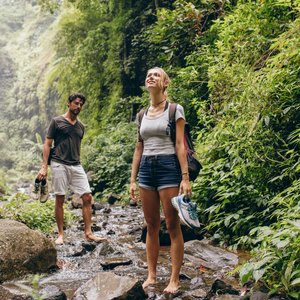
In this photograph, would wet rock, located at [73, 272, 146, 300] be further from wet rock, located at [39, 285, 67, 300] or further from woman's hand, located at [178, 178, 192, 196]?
woman's hand, located at [178, 178, 192, 196]

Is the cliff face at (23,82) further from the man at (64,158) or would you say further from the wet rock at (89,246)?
the wet rock at (89,246)

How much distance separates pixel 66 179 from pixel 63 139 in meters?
0.59

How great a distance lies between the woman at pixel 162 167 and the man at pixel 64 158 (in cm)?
234

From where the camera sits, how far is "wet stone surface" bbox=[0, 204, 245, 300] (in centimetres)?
400

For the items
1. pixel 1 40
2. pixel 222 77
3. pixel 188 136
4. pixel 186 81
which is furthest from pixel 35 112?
pixel 188 136

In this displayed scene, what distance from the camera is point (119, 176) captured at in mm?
13383

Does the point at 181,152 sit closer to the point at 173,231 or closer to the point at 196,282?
the point at 173,231

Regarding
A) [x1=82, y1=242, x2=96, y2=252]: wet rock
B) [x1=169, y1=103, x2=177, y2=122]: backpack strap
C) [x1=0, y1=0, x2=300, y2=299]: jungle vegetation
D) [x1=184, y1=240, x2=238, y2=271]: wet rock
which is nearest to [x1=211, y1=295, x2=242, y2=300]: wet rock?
[x1=0, y1=0, x2=300, y2=299]: jungle vegetation

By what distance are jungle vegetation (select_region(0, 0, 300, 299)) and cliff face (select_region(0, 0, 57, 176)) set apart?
74.5 ft

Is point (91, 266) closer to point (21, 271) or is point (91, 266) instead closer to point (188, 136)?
point (21, 271)

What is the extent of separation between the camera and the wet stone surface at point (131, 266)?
13.1ft

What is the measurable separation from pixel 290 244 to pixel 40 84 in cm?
4373

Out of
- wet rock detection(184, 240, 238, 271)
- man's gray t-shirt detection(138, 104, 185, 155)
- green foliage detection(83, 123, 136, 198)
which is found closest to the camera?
man's gray t-shirt detection(138, 104, 185, 155)

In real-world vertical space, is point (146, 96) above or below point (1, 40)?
below
